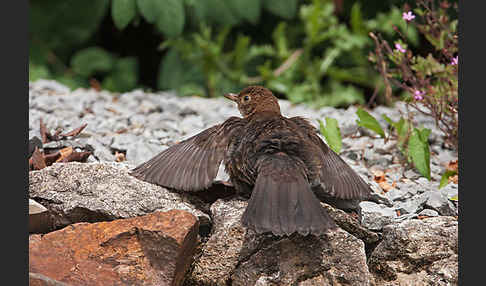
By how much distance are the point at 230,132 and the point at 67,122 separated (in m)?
1.76

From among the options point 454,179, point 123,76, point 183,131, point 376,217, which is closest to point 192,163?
point 376,217

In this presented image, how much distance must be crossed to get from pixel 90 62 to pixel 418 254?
16.3 feet

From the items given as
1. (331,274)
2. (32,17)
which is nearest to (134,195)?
(331,274)

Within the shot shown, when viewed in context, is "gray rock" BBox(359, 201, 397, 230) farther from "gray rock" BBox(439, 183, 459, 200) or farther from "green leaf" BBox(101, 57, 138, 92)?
"green leaf" BBox(101, 57, 138, 92)

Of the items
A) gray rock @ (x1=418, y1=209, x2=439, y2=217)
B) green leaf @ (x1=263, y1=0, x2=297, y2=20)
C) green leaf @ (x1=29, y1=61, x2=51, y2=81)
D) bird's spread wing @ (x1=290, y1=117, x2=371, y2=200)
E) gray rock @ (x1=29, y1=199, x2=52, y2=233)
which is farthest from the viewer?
green leaf @ (x1=263, y1=0, x2=297, y2=20)

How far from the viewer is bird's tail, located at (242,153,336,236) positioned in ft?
9.46

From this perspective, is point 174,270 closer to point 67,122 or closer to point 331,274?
point 331,274

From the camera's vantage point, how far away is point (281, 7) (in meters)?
6.99

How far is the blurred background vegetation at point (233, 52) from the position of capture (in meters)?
6.86

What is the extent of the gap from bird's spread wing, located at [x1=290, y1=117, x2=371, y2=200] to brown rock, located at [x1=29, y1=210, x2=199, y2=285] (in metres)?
0.83

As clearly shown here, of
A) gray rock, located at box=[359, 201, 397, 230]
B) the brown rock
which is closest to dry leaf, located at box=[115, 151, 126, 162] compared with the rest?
the brown rock

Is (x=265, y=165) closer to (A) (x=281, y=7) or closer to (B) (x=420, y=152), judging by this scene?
(B) (x=420, y=152)

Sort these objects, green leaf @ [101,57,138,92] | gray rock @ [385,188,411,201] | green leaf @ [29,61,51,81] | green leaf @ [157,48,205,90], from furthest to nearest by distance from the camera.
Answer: green leaf @ [101,57,138,92] → green leaf @ [157,48,205,90] → green leaf @ [29,61,51,81] → gray rock @ [385,188,411,201]

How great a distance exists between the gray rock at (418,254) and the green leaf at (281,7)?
13.2 ft
